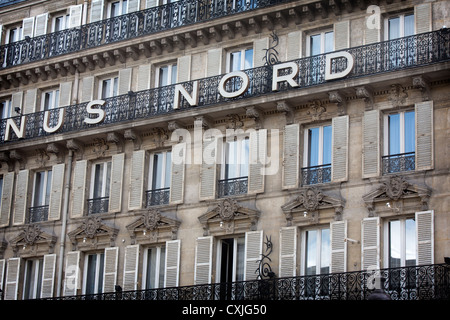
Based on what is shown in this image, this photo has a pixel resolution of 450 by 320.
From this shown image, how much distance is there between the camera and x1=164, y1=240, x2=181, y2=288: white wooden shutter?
93.9ft

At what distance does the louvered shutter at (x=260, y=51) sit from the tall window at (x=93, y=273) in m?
6.85

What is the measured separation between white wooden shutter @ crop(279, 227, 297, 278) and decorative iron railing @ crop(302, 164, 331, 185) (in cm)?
131

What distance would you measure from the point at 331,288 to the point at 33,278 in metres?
9.92

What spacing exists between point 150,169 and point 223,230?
10.9 ft

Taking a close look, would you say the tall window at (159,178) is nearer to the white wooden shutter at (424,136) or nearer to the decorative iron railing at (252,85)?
the decorative iron railing at (252,85)

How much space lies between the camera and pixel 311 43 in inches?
1146

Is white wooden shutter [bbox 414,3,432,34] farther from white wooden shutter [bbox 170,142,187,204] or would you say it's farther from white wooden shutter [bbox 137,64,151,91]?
white wooden shutter [bbox 137,64,151,91]

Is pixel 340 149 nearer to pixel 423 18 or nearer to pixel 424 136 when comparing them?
pixel 424 136

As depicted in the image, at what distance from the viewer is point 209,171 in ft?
95.3

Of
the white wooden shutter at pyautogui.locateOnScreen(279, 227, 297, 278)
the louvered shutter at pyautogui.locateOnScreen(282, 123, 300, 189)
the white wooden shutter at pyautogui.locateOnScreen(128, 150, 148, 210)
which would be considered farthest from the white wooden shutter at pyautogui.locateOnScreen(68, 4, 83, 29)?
the white wooden shutter at pyautogui.locateOnScreen(279, 227, 297, 278)

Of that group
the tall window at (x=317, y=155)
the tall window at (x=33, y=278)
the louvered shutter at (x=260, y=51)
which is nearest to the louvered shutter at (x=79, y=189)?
the tall window at (x=33, y=278)

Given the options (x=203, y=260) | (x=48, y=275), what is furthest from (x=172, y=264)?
(x=48, y=275)

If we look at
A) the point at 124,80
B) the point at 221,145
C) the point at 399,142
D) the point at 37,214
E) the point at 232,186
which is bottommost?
the point at 37,214
